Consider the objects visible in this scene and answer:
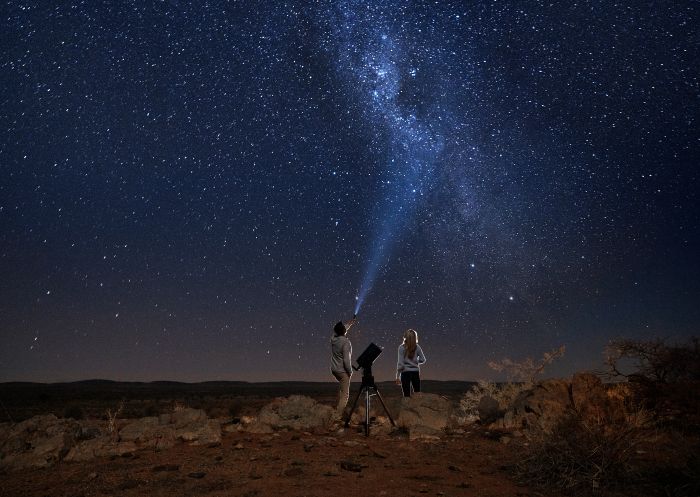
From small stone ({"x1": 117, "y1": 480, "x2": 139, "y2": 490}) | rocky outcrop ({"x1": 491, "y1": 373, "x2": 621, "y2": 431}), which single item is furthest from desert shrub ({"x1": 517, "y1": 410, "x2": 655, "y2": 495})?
small stone ({"x1": 117, "y1": 480, "x2": 139, "y2": 490})

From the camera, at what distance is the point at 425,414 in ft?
33.9

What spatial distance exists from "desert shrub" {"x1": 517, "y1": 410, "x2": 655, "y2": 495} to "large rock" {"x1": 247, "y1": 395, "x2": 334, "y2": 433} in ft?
17.9

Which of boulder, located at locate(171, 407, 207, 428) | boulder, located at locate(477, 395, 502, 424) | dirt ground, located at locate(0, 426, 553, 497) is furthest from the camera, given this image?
boulder, located at locate(477, 395, 502, 424)

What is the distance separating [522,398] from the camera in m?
10.8

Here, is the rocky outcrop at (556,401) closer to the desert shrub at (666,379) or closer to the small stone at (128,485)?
the desert shrub at (666,379)

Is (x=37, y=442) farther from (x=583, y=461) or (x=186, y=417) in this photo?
(x=583, y=461)

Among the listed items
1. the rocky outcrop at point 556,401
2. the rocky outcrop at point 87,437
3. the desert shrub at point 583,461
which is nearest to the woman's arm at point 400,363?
the rocky outcrop at point 556,401

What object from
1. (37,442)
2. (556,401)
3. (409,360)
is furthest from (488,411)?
(37,442)

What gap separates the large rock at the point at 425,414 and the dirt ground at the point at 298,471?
0.51 metres

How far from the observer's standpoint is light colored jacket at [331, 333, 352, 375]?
10.9 meters

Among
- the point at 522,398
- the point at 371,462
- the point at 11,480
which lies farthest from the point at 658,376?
the point at 11,480

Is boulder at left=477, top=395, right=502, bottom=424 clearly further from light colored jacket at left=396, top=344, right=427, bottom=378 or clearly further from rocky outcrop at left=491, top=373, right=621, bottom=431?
light colored jacket at left=396, top=344, right=427, bottom=378

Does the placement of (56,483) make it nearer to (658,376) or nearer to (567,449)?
(567,449)

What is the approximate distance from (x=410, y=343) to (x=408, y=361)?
18.4 inches
